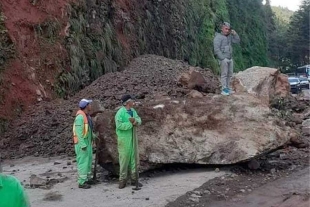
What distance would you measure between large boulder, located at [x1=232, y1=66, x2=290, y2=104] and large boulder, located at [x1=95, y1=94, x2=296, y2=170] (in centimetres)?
493

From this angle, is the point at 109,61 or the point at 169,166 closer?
the point at 169,166

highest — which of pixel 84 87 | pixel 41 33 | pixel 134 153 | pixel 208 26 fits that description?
pixel 208 26

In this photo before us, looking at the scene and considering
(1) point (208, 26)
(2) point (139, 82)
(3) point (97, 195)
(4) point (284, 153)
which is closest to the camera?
(3) point (97, 195)

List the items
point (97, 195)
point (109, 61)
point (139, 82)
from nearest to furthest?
point (97, 195)
point (139, 82)
point (109, 61)

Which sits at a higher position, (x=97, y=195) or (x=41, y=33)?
(x=41, y=33)

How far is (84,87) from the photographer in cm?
1777

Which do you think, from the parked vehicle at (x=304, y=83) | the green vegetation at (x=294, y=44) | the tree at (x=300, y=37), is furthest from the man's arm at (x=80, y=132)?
the tree at (x=300, y=37)

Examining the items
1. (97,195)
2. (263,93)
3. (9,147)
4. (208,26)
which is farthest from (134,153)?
(208,26)

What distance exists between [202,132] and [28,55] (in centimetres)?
881

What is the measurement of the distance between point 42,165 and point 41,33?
7.10 meters

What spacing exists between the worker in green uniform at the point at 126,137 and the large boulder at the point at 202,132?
60 cm

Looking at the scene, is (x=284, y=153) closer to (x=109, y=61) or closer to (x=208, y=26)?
(x=109, y=61)

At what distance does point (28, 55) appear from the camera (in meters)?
16.5

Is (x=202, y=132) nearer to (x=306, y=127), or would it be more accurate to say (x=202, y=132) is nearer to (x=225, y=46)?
(x=225, y=46)
